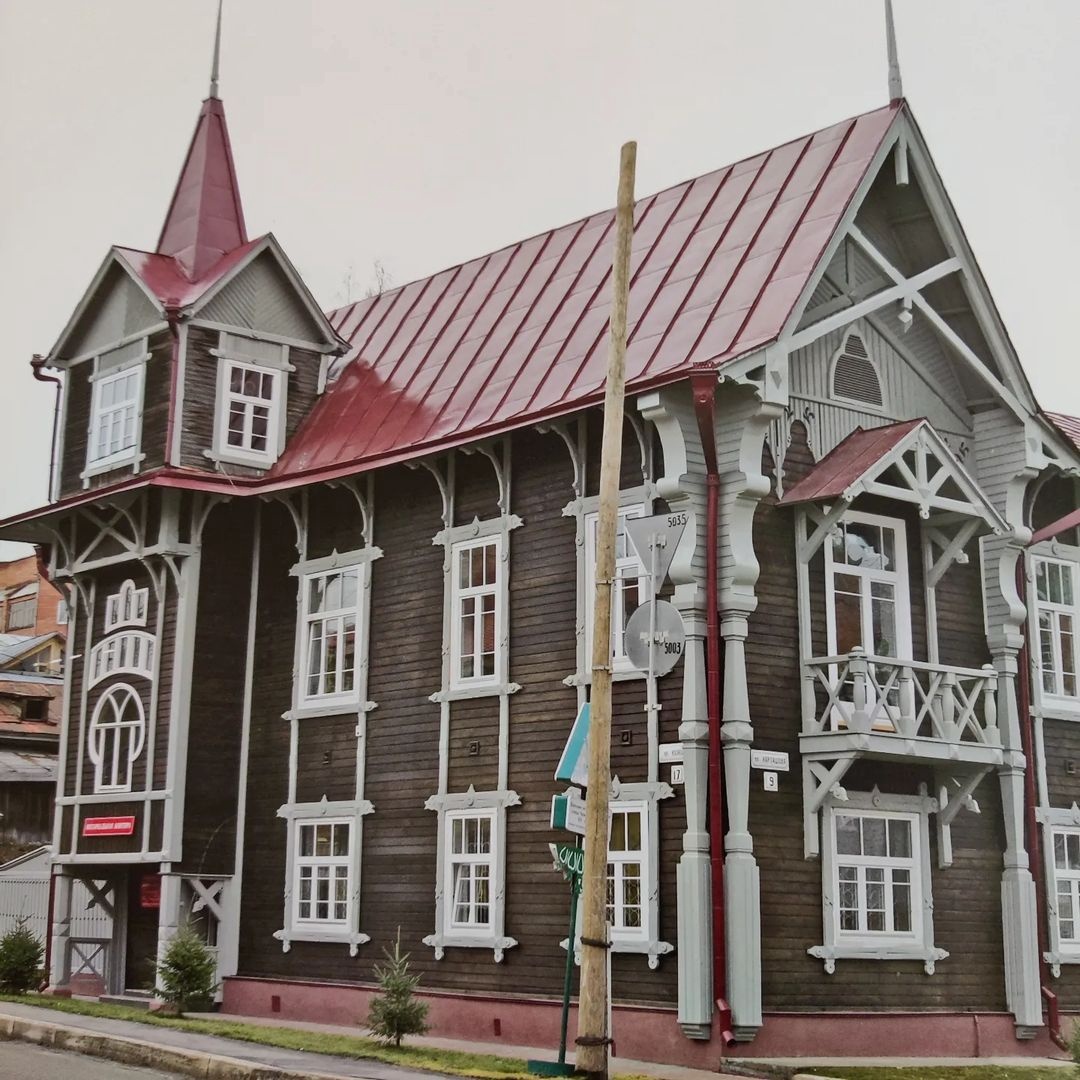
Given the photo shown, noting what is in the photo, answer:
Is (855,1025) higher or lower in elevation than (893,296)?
lower

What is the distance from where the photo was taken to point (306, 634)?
25625mm

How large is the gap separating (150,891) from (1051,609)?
14573 mm

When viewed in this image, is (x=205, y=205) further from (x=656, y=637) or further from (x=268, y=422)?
(x=656, y=637)

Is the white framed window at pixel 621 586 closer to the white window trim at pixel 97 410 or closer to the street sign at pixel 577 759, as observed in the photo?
the street sign at pixel 577 759

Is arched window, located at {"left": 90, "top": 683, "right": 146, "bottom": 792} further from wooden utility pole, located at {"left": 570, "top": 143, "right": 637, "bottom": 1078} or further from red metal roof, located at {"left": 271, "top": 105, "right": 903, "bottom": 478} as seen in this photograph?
wooden utility pole, located at {"left": 570, "top": 143, "right": 637, "bottom": 1078}

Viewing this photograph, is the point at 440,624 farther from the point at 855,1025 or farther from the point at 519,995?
the point at 855,1025

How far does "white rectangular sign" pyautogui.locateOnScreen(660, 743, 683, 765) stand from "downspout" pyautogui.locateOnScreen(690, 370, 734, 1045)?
351 mm

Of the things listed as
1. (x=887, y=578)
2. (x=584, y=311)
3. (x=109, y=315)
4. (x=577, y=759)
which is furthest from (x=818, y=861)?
(x=109, y=315)

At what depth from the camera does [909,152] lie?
21.9 metres

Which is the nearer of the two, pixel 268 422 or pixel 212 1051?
pixel 212 1051

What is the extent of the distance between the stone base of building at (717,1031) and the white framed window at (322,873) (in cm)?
119

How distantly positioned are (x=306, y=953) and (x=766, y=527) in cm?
959

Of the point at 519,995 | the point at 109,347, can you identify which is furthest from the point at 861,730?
the point at 109,347

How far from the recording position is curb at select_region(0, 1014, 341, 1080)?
16.5m
